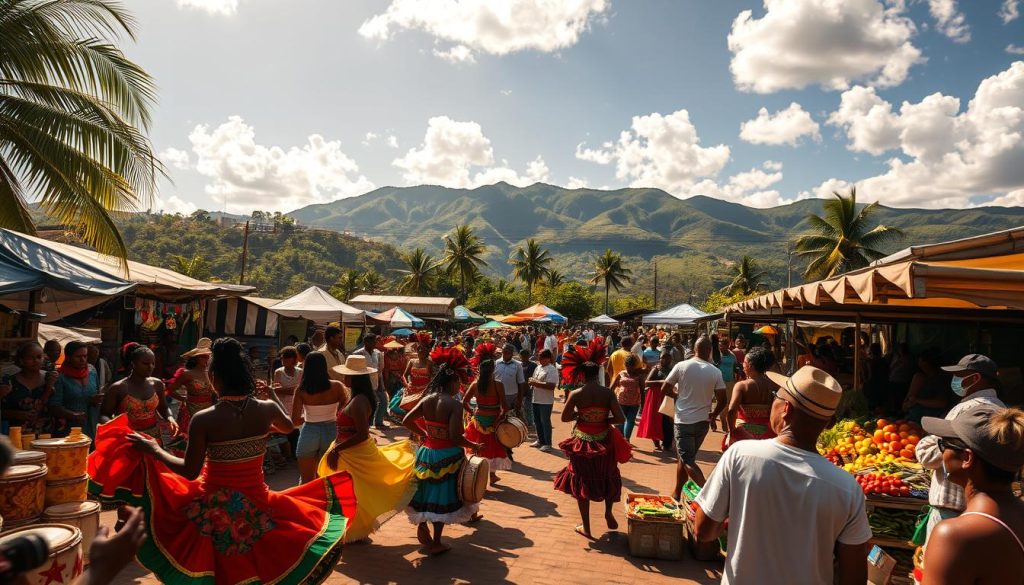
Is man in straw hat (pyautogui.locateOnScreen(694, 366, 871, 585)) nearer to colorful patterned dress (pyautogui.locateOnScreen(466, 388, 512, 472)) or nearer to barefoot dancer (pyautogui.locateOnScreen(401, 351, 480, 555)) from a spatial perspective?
barefoot dancer (pyautogui.locateOnScreen(401, 351, 480, 555))

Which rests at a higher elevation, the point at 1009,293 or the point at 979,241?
the point at 979,241

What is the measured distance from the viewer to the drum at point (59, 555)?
3.31m

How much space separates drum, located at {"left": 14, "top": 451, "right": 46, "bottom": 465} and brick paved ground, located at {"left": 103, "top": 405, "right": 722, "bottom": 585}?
125cm

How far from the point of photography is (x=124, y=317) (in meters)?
12.9

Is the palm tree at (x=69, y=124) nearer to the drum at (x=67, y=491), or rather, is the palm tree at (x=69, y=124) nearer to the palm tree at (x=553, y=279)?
the drum at (x=67, y=491)

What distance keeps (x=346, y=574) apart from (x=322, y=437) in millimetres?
1435

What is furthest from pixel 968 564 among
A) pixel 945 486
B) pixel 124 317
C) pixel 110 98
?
pixel 124 317

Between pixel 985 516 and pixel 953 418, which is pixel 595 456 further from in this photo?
pixel 985 516

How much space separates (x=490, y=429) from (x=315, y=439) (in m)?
2.51

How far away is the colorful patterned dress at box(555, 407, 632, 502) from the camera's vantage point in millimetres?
6207

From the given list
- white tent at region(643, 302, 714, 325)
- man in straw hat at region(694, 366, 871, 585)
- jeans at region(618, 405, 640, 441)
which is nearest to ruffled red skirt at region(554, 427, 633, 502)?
man in straw hat at region(694, 366, 871, 585)

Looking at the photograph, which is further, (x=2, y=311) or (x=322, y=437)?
(x=2, y=311)

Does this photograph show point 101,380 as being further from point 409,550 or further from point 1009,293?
point 1009,293

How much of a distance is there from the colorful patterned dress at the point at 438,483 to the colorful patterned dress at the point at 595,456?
1288mm
